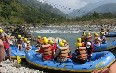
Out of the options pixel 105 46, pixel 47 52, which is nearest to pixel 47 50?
pixel 47 52

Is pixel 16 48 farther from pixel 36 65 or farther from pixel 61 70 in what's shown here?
pixel 61 70

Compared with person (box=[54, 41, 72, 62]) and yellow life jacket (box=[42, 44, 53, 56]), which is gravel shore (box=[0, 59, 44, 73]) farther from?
person (box=[54, 41, 72, 62])

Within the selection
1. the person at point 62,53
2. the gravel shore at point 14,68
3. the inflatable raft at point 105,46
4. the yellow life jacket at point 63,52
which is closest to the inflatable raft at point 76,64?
the person at point 62,53

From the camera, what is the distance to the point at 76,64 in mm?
11258

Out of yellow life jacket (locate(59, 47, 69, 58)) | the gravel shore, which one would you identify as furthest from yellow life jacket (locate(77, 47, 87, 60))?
the gravel shore

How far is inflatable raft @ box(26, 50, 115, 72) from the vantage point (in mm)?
10969

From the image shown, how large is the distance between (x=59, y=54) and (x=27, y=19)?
81737mm

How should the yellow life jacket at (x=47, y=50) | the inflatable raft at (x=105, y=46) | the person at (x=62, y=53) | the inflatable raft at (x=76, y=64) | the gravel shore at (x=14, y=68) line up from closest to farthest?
the inflatable raft at (x=76, y=64)
the person at (x=62, y=53)
the yellow life jacket at (x=47, y=50)
the gravel shore at (x=14, y=68)
the inflatable raft at (x=105, y=46)

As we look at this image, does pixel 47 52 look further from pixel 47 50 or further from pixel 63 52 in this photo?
pixel 63 52

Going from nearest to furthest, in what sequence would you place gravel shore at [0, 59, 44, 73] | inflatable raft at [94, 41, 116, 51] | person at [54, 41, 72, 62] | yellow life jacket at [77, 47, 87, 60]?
yellow life jacket at [77, 47, 87, 60] < person at [54, 41, 72, 62] < gravel shore at [0, 59, 44, 73] < inflatable raft at [94, 41, 116, 51]

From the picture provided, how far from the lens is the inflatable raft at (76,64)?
36.0 ft

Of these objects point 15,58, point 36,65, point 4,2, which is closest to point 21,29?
point 15,58

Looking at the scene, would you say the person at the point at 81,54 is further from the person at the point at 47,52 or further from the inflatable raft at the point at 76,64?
the person at the point at 47,52

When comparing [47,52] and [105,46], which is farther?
[105,46]
